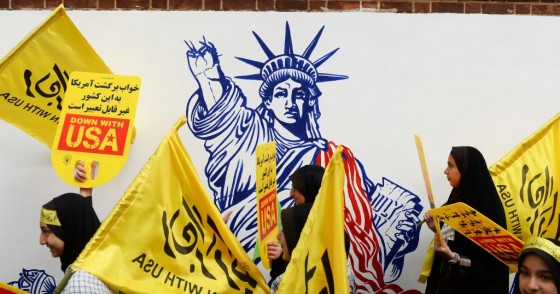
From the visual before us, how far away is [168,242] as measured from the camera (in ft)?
18.1

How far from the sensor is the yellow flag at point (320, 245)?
16.7 ft

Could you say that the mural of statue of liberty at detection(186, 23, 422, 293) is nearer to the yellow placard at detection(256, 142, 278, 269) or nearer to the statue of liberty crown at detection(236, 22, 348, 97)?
the statue of liberty crown at detection(236, 22, 348, 97)

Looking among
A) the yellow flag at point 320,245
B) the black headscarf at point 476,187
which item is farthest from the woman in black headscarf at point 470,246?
the yellow flag at point 320,245

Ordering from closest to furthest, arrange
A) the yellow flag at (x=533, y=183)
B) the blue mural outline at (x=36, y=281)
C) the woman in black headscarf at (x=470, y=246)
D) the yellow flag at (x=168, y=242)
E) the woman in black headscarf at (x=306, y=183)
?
the yellow flag at (x=168, y=242)
the woman in black headscarf at (x=470, y=246)
the woman in black headscarf at (x=306, y=183)
the yellow flag at (x=533, y=183)
the blue mural outline at (x=36, y=281)

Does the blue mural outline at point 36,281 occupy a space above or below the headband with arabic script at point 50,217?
below

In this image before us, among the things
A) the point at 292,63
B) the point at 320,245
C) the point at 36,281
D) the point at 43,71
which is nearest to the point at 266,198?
the point at 320,245

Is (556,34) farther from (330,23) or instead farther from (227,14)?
(227,14)

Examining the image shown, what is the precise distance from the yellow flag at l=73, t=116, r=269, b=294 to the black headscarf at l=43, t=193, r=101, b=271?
639mm

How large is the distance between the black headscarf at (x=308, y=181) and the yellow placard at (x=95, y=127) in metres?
1.10

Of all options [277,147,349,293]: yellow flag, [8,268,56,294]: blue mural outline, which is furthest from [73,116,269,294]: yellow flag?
[8,268,56,294]: blue mural outline

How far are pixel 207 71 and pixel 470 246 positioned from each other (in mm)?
2190

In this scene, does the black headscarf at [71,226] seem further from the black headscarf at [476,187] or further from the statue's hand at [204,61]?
the black headscarf at [476,187]

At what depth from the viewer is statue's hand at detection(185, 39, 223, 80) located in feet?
24.0

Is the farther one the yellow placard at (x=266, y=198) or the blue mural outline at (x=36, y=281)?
the blue mural outline at (x=36, y=281)
